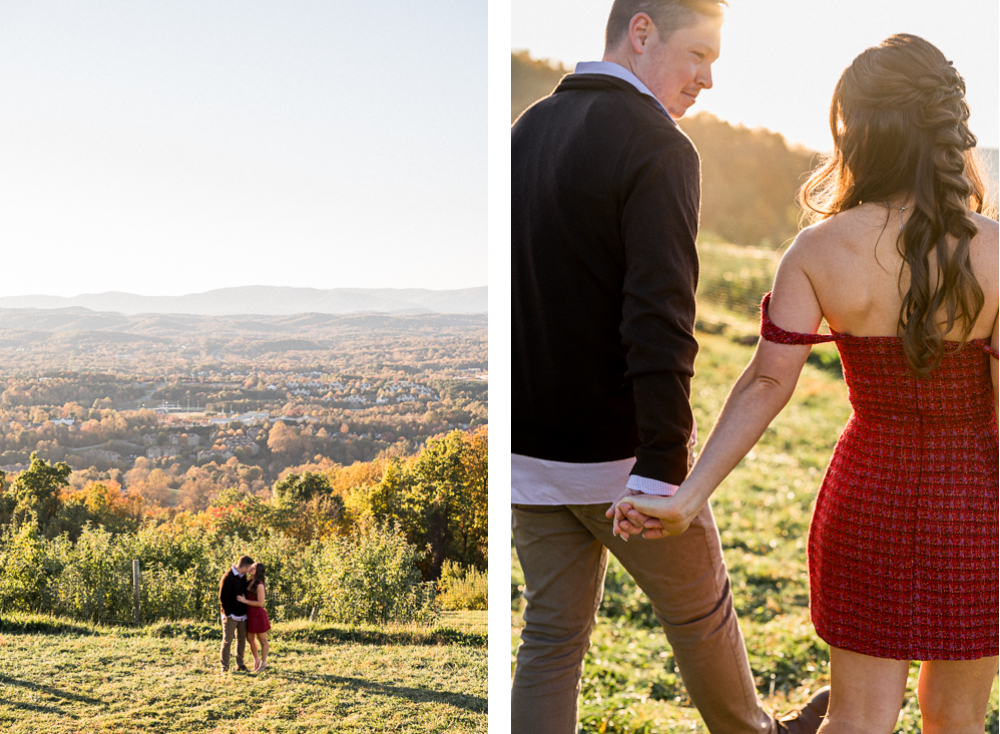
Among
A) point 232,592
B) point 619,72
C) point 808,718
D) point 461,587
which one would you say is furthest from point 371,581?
point 619,72

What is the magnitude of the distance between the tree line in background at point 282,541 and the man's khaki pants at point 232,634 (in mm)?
80

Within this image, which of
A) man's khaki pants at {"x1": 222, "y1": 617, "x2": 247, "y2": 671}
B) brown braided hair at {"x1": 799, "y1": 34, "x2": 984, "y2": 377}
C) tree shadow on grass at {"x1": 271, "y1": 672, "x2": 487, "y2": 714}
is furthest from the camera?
man's khaki pants at {"x1": 222, "y1": 617, "x2": 247, "y2": 671}

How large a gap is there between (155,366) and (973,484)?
3.11m

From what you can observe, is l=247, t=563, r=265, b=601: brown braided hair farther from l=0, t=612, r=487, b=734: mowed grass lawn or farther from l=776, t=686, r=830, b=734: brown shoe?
l=776, t=686, r=830, b=734: brown shoe

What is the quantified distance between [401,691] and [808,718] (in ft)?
7.89

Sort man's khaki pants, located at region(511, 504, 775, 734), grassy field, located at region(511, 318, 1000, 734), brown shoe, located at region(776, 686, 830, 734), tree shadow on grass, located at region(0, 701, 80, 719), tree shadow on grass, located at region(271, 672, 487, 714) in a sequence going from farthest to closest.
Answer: tree shadow on grass, located at region(271, 672, 487, 714) → tree shadow on grass, located at region(0, 701, 80, 719) → grassy field, located at region(511, 318, 1000, 734) → brown shoe, located at region(776, 686, 830, 734) → man's khaki pants, located at region(511, 504, 775, 734)

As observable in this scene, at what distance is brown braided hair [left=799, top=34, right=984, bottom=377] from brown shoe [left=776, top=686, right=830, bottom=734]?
33.0 inches

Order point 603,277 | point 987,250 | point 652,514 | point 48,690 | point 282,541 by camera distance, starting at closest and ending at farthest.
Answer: point 987,250 < point 652,514 < point 603,277 < point 48,690 < point 282,541

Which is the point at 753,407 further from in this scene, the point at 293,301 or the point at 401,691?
the point at 401,691

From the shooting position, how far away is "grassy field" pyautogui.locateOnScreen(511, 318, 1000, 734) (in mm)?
2170

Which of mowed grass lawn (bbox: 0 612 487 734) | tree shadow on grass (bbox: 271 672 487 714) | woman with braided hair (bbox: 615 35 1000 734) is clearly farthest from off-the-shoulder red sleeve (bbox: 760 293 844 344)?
tree shadow on grass (bbox: 271 672 487 714)

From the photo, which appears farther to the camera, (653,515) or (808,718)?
(808,718)

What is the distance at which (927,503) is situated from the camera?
132cm

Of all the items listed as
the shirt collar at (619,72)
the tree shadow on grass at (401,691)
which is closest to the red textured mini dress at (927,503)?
the shirt collar at (619,72)
